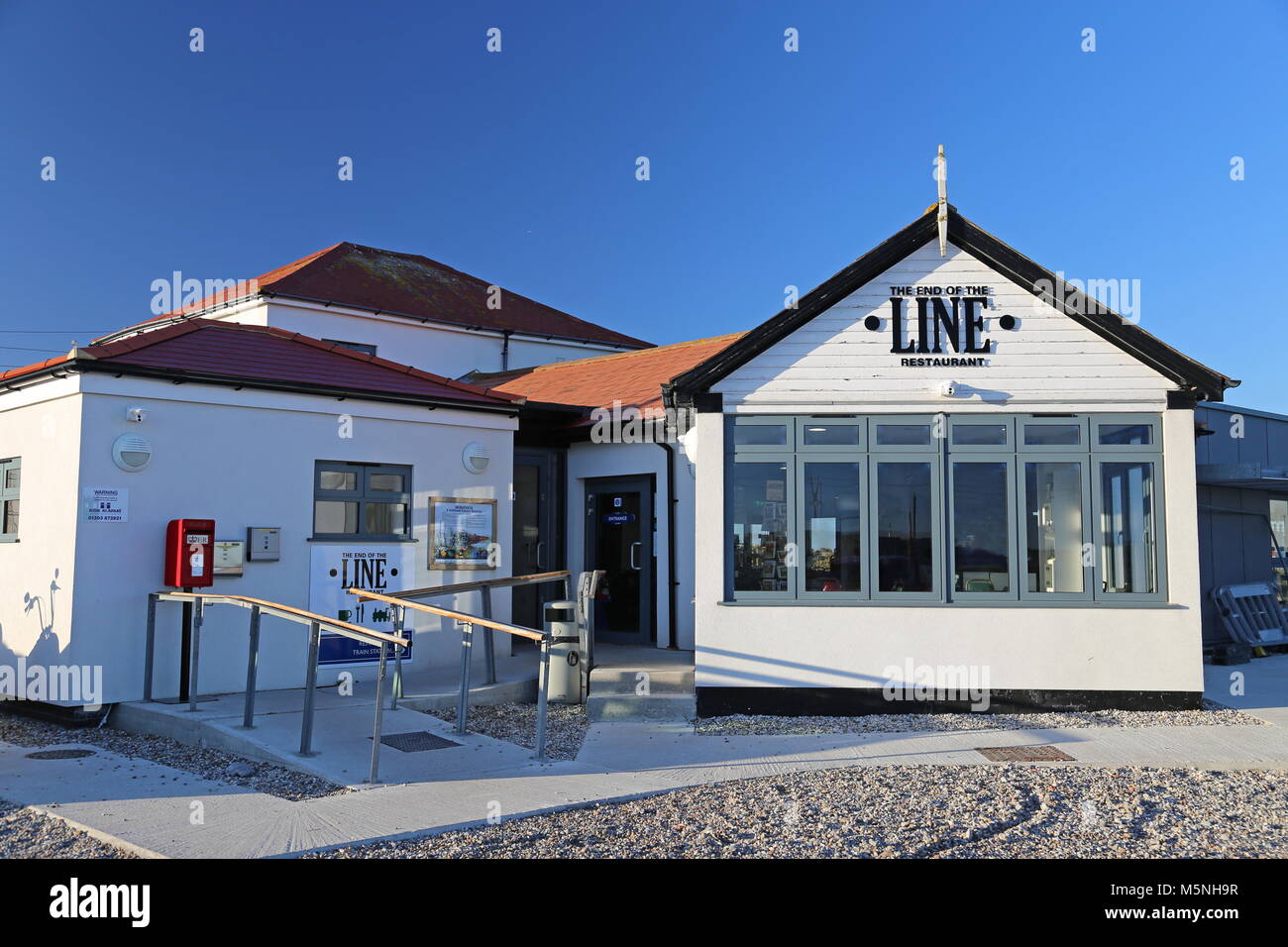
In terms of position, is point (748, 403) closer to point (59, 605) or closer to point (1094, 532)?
point (1094, 532)

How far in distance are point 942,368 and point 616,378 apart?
257 inches

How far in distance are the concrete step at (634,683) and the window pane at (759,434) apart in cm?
220

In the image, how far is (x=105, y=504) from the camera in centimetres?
920

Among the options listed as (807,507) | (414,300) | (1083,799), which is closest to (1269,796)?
(1083,799)

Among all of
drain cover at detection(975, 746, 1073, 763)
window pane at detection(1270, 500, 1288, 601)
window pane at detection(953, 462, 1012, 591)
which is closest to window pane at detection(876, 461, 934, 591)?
window pane at detection(953, 462, 1012, 591)

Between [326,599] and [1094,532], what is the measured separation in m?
7.12

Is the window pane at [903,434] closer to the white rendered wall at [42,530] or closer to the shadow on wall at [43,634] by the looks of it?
the white rendered wall at [42,530]

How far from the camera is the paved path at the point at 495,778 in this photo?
230 inches

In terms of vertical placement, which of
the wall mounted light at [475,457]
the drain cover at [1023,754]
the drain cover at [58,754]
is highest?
the wall mounted light at [475,457]

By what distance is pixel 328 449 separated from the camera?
10727 mm

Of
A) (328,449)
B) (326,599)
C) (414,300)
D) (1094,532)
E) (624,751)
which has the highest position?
(414,300)

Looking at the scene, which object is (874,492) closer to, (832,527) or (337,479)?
(832,527)

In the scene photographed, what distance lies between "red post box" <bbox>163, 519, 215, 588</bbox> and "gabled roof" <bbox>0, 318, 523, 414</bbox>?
134cm

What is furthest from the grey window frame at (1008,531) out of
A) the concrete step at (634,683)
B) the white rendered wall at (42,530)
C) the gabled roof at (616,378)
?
the white rendered wall at (42,530)
